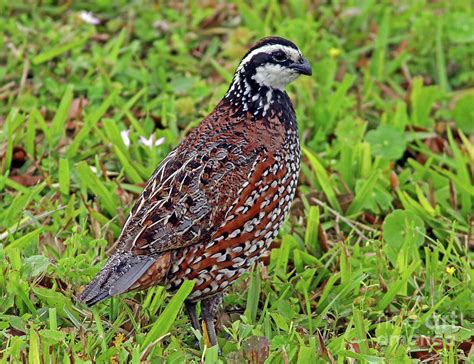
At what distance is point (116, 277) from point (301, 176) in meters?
1.96

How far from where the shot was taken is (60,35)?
704 cm

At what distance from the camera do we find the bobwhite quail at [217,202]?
4.49 metres

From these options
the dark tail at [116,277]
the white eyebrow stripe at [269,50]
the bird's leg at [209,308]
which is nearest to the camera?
the dark tail at [116,277]

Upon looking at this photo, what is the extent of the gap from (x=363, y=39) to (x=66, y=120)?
2467mm

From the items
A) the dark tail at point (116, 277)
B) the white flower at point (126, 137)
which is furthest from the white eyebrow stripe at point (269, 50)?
the white flower at point (126, 137)

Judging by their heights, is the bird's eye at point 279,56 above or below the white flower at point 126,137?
above

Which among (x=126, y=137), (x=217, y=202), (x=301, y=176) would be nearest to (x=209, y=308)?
(x=217, y=202)

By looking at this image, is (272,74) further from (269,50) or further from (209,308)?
(209,308)

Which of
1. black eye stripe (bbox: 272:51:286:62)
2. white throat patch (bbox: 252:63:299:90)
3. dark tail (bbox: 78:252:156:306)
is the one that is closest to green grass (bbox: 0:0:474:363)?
dark tail (bbox: 78:252:156:306)

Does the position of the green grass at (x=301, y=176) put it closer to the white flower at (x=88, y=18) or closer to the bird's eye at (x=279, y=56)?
the white flower at (x=88, y=18)

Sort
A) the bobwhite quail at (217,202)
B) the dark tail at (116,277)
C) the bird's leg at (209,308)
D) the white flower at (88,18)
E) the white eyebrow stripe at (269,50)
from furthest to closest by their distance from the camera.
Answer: the white flower at (88,18)
the white eyebrow stripe at (269,50)
the bird's leg at (209,308)
the bobwhite quail at (217,202)
the dark tail at (116,277)

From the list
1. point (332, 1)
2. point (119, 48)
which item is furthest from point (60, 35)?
point (332, 1)

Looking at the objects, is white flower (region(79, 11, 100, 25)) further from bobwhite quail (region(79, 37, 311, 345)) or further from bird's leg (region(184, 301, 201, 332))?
bird's leg (region(184, 301, 201, 332))

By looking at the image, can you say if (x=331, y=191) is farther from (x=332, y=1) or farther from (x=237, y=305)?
(x=332, y=1)
